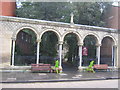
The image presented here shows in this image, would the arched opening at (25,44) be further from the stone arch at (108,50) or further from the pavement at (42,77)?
the stone arch at (108,50)

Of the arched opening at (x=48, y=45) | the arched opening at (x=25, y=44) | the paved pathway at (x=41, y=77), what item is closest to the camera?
the paved pathway at (x=41, y=77)

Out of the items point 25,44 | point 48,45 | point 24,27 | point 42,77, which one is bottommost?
point 42,77

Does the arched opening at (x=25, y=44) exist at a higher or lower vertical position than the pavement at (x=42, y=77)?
higher

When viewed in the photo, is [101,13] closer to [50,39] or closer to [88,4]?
[88,4]

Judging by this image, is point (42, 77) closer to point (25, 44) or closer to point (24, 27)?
point (24, 27)

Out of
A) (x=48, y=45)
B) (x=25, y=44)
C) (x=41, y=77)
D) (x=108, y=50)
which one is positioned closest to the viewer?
(x=41, y=77)

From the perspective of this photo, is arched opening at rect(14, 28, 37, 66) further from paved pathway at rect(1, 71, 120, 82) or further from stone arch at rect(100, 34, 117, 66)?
stone arch at rect(100, 34, 117, 66)

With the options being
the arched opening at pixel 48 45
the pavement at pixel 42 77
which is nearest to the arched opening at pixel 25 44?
the arched opening at pixel 48 45

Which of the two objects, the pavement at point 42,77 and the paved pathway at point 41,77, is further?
the paved pathway at point 41,77

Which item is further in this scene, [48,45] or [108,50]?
[108,50]

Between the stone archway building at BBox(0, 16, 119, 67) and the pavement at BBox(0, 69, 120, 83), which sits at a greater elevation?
the stone archway building at BBox(0, 16, 119, 67)

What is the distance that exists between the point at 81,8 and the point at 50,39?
761 cm

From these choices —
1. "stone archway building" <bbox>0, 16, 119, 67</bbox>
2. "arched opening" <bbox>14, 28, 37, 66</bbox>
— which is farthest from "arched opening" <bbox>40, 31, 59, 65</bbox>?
"stone archway building" <bbox>0, 16, 119, 67</bbox>

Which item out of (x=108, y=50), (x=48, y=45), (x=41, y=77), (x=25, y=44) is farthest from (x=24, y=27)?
(x=108, y=50)
